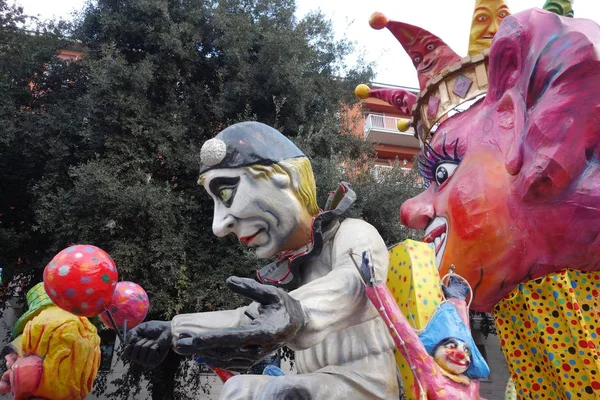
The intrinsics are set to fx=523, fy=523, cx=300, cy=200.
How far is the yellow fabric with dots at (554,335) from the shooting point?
271 centimetres

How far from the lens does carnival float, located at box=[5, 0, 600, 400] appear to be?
160 cm

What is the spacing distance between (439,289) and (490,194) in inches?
46.7

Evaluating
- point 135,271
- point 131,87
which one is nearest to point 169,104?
point 131,87

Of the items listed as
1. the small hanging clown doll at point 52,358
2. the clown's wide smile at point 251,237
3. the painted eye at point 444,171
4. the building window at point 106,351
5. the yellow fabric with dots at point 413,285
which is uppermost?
the clown's wide smile at point 251,237

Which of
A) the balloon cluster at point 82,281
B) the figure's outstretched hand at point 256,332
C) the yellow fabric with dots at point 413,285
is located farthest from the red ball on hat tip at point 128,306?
the figure's outstretched hand at point 256,332

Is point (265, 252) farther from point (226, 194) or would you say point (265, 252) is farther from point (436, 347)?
point (436, 347)

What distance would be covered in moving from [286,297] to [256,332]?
128 millimetres

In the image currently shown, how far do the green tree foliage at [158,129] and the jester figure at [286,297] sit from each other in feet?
15.3

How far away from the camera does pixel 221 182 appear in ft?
6.45

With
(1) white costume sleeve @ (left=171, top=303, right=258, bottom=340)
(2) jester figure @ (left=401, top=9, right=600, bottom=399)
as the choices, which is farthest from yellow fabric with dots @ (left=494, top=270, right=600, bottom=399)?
(1) white costume sleeve @ (left=171, top=303, right=258, bottom=340)

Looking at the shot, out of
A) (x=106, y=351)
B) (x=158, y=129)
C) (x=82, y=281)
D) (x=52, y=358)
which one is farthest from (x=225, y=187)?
(x=106, y=351)

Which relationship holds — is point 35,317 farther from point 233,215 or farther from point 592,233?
point 592,233

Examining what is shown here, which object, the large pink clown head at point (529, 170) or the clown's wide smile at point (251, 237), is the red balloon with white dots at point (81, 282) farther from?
the large pink clown head at point (529, 170)

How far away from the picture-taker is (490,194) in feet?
9.44
